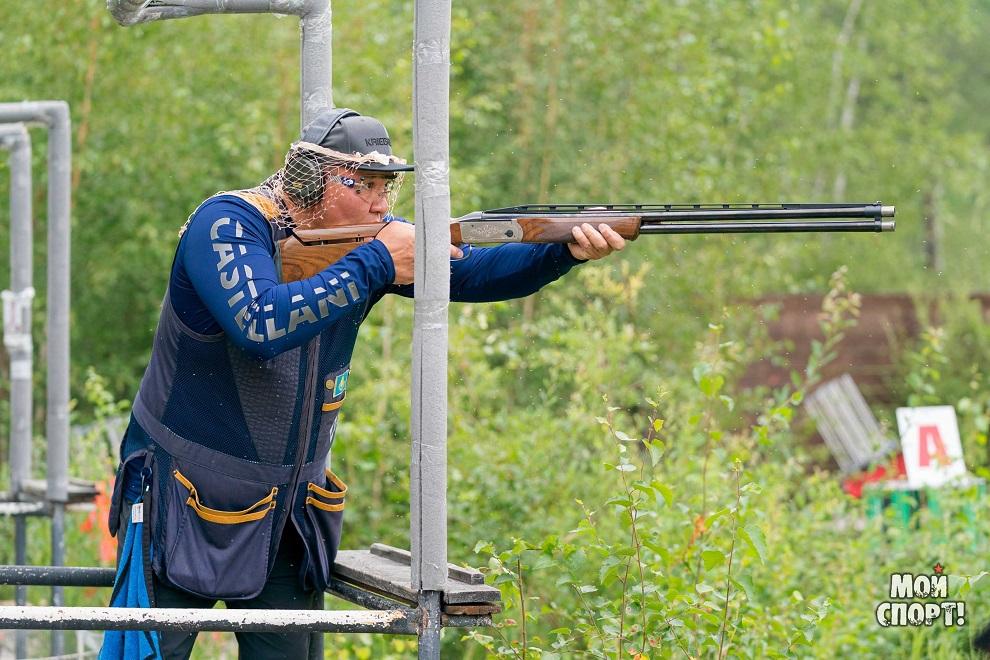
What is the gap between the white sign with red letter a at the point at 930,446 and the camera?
6336 millimetres

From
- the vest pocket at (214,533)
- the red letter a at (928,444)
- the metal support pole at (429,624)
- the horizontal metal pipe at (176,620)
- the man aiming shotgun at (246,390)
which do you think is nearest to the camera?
the horizontal metal pipe at (176,620)

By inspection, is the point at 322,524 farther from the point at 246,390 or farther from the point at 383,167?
the point at 383,167

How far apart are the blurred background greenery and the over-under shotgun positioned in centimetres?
65

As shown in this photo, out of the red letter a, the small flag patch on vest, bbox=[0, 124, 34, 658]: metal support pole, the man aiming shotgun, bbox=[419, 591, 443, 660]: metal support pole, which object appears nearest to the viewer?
bbox=[419, 591, 443, 660]: metal support pole

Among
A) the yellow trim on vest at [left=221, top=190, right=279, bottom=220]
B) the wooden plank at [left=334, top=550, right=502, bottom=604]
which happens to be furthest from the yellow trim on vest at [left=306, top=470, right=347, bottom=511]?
the yellow trim on vest at [left=221, top=190, right=279, bottom=220]

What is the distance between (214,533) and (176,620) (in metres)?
0.41

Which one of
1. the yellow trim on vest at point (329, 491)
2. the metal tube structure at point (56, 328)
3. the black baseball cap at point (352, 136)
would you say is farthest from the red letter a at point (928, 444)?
the black baseball cap at point (352, 136)

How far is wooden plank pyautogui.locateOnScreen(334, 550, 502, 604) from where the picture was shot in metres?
3.11

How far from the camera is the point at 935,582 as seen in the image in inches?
212

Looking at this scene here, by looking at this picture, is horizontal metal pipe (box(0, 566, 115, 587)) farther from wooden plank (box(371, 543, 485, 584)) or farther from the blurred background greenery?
the blurred background greenery

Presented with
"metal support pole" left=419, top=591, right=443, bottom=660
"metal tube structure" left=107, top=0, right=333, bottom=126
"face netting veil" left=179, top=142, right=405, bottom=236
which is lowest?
"metal support pole" left=419, top=591, right=443, bottom=660

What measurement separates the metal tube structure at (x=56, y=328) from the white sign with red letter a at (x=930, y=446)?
352 cm

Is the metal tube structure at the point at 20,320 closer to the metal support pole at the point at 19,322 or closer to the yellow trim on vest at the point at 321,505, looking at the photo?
the metal support pole at the point at 19,322

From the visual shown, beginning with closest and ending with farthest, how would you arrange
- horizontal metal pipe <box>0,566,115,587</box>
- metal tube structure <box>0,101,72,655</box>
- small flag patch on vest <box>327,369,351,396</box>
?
small flag patch on vest <box>327,369,351,396</box> < horizontal metal pipe <box>0,566,115,587</box> < metal tube structure <box>0,101,72,655</box>
